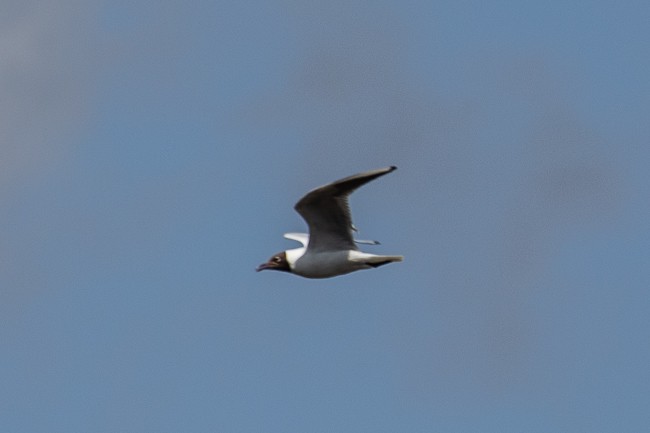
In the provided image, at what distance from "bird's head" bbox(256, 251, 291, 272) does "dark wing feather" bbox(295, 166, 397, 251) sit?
1.37 m

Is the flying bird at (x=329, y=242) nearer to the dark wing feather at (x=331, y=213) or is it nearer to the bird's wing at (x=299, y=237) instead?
the dark wing feather at (x=331, y=213)

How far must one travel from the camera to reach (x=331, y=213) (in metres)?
35.6

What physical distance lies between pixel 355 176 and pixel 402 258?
2.52 meters

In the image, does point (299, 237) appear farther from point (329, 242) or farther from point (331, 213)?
point (331, 213)

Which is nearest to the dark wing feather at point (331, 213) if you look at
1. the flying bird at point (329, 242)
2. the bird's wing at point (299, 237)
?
the flying bird at point (329, 242)

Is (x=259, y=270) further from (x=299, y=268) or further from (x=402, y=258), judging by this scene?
(x=402, y=258)

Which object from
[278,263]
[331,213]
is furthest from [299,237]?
[331,213]

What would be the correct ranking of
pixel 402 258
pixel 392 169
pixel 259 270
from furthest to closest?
pixel 259 270 → pixel 402 258 → pixel 392 169

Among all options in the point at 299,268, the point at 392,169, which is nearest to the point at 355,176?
the point at 392,169

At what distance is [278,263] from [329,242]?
2.16 m

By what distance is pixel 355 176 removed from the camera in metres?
33.8

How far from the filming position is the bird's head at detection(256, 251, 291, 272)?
38219 millimetres

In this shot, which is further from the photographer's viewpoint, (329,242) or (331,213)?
(329,242)

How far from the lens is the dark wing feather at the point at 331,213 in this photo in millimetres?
34250
